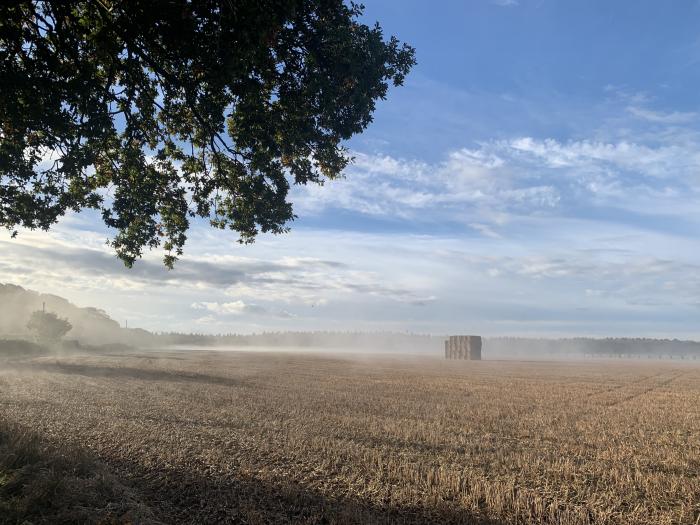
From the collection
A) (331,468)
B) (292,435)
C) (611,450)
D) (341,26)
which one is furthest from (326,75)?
(611,450)

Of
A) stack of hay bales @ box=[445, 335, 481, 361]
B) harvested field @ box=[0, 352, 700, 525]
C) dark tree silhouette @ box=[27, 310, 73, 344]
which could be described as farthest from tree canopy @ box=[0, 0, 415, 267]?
stack of hay bales @ box=[445, 335, 481, 361]

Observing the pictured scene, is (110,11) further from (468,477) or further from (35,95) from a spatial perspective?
(468,477)

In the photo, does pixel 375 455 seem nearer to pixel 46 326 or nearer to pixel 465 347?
pixel 46 326

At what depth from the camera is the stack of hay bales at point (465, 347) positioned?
9994 centimetres

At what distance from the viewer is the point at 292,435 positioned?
1453 cm

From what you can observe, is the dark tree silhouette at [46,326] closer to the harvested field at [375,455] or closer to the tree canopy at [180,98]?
the harvested field at [375,455]

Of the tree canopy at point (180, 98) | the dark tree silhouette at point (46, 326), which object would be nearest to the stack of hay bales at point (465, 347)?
the dark tree silhouette at point (46, 326)

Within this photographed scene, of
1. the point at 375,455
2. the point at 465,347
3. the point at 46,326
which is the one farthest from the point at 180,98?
the point at 465,347

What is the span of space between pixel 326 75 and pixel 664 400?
28064mm

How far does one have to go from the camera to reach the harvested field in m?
8.61

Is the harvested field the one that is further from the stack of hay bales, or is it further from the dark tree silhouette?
the stack of hay bales

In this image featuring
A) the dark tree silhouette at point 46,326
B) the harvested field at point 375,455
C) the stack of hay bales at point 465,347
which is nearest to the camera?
the harvested field at point 375,455

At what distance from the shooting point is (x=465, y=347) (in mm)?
101062

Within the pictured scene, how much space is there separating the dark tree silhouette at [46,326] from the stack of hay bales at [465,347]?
74892mm
